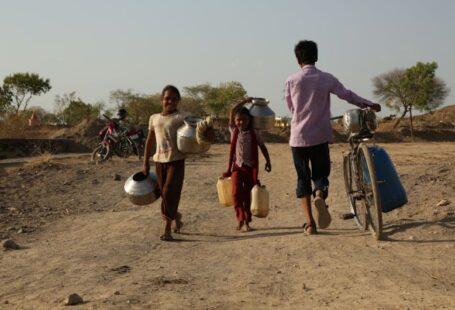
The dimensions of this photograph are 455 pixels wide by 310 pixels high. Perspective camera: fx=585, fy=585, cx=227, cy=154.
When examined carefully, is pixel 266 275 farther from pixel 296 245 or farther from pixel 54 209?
pixel 54 209

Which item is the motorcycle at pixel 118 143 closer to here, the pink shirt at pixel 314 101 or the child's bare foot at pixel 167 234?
the child's bare foot at pixel 167 234

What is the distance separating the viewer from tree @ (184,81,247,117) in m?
59.1

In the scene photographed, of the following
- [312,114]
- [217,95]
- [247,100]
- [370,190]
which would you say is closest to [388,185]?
[370,190]

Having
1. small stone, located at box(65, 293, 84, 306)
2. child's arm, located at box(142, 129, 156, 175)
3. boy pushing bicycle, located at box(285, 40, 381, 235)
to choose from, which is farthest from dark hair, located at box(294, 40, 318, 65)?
small stone, located at box(65, 293, 84, 306)

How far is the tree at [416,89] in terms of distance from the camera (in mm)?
46312

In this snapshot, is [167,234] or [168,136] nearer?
[167,234]

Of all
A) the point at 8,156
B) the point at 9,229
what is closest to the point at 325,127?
the point at 9,229

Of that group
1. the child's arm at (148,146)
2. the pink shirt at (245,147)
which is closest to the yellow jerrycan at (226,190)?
the pink shirt at (245,147)

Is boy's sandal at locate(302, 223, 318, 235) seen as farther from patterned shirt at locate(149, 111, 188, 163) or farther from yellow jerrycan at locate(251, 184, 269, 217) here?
patterned shirt at locate(149, 111, 188, 163)

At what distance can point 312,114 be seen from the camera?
201 inches

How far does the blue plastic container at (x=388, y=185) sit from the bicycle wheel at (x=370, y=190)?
10cm

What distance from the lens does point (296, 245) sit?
4832 millimetres

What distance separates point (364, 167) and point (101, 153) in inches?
493

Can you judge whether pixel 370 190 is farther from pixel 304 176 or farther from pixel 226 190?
pixel 226 190
